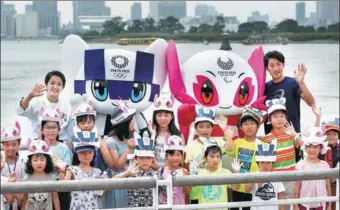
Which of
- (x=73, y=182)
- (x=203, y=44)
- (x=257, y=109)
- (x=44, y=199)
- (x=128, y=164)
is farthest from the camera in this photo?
(x=203, y=44)

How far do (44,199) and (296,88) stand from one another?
2.21 m

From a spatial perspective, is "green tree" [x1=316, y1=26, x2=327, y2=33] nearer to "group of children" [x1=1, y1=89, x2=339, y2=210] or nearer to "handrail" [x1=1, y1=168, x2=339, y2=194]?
"group of children" [x1=1, y1=89, x2=339, y2=210]

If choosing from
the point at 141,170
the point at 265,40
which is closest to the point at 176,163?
the point at 141,170

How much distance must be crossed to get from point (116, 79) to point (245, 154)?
132 centimetres

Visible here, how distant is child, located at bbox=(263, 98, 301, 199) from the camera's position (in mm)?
5152

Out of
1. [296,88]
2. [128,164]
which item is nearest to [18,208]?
[128,164]

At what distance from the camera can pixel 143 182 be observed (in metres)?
3.78

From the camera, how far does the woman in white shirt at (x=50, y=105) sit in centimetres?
567

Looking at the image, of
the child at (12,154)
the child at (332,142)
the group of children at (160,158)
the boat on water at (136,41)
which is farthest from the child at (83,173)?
the boat on water at (136,41)

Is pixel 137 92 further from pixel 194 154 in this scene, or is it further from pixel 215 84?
pixel 194 154

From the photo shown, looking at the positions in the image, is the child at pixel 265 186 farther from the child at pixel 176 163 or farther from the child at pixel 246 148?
the child at pixel 176 163

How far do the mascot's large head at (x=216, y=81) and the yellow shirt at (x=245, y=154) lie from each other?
845 mm

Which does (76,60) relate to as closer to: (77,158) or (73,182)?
(77,158)

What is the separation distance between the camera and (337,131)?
569 centimetres
